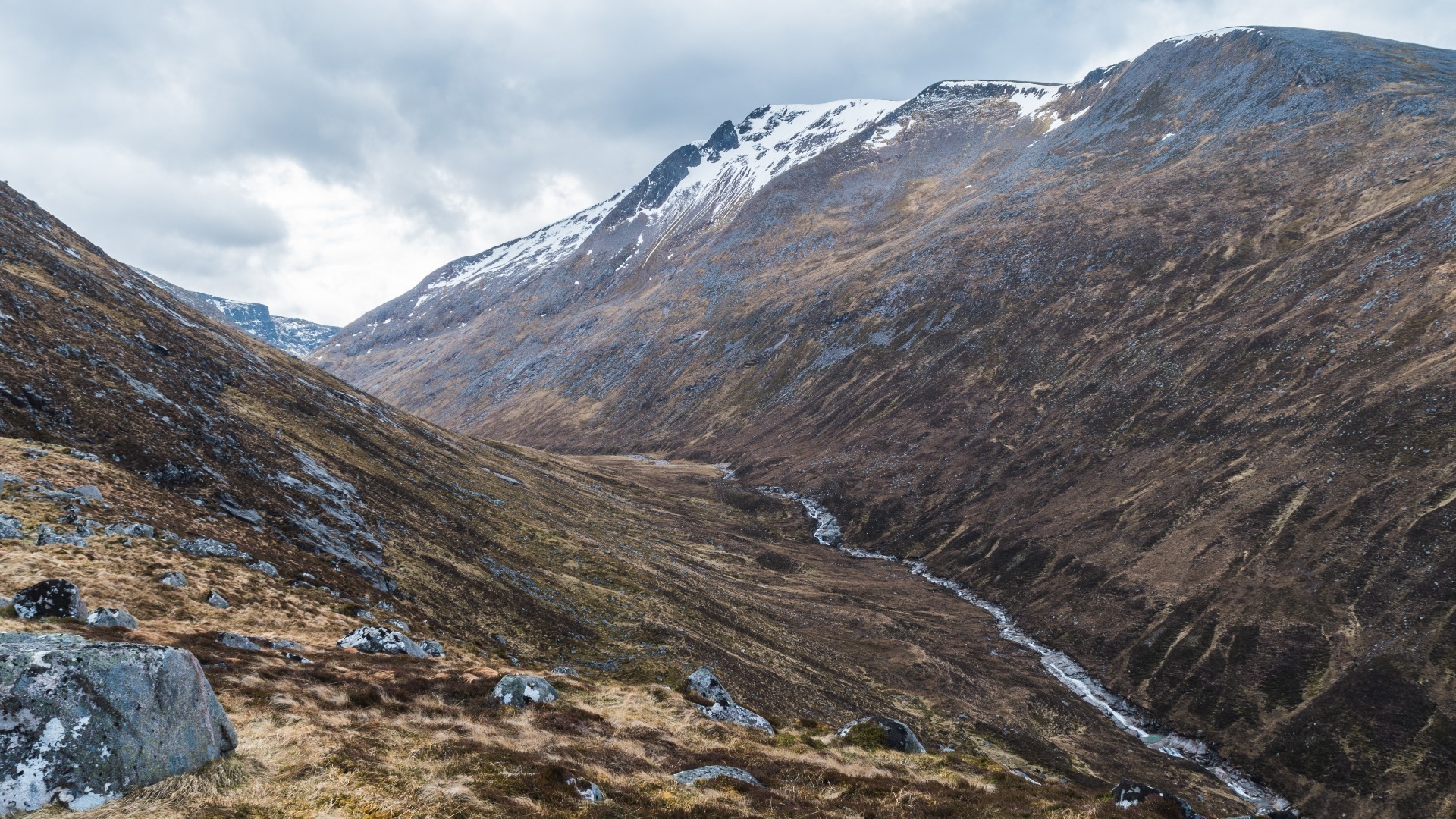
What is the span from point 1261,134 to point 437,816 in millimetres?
215345

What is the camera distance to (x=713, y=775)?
69.0 ft

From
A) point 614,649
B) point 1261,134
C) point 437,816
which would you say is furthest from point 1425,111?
point 437,816

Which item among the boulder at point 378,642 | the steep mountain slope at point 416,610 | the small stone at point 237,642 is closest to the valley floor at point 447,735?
the steep mountain slope at point 416,610

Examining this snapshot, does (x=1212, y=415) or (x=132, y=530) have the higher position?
(x=1212, y=415)

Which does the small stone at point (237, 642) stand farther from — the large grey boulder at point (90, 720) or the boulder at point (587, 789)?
the boulder at point (587, 789)

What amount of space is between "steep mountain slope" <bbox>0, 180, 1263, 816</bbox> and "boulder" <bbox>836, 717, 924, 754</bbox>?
1.54 metres

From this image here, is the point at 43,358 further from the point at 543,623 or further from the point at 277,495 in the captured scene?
the point at 543,623

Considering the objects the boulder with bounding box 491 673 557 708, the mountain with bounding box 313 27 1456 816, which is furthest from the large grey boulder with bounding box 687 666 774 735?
the mountain with bounding box 313 27 1456 816

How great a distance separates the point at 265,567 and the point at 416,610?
8320 mm

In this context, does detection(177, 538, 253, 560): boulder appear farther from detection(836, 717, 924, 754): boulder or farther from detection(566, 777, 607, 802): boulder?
detection(836, 717, 924, 754): boulder

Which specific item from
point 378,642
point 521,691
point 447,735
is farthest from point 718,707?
point 378,642

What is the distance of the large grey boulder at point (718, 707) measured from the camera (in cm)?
3123

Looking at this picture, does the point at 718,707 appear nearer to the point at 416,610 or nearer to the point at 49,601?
the point at 416,610

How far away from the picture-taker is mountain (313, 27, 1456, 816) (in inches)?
2203
